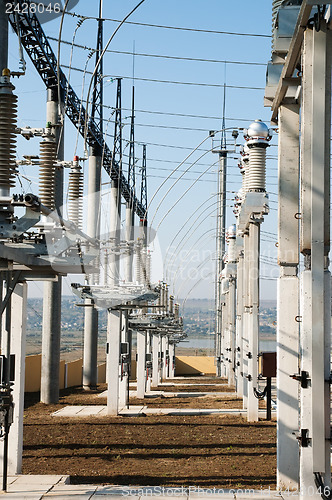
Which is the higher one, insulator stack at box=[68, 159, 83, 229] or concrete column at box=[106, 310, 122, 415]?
insulator stack at box=[68, 159, 83, 229]

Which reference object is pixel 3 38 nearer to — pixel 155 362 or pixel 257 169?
pixel 257 169

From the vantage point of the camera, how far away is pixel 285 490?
26.5 ft

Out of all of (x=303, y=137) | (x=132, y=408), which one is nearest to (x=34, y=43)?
(x=132, y=408)

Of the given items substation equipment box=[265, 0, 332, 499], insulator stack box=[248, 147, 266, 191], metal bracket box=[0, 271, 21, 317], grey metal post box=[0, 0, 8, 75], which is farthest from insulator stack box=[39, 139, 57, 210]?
insulator stack box=[248, 147, 266, 191]

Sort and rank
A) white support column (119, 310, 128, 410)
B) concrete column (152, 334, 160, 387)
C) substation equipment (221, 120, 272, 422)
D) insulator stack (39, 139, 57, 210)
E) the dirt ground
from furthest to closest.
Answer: concrete column (152, 334, 160, 387), white support column (119, 310, 128, 410), substation equipment (221, 120, 272, 422), the dirt ground, insulator stack (39, 139, 57, 210)

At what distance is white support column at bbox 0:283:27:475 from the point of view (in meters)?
8.91

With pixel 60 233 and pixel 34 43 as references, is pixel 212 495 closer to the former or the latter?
pixel 60 233

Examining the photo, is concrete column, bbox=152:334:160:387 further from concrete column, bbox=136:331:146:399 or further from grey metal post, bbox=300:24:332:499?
grey metal post, bbox=300:24:332:499

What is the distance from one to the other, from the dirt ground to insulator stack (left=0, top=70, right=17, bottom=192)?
4.19 metres

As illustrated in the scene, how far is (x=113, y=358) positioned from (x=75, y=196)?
7.92m

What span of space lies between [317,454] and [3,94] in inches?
162

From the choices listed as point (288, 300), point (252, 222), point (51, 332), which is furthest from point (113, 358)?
point (288, 300)

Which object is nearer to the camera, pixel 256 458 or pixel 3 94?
pixel 3 94

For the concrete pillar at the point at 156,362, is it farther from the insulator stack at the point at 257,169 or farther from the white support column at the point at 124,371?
the insulator stack at the point at 257,169
